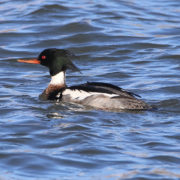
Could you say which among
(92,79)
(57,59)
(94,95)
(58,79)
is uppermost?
(57,59)

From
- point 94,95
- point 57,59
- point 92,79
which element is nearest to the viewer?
point 94,95

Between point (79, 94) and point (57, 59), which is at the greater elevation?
point (57, 59)

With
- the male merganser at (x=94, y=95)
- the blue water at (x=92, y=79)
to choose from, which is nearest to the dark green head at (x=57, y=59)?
the male merganser at (x=94, y=95)

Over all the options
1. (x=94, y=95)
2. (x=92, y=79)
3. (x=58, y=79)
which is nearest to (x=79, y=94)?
(x=94, y=95)

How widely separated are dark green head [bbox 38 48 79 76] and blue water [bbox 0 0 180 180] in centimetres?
63

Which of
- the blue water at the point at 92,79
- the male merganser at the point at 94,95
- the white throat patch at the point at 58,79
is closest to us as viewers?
the blue water at the point at 92,79

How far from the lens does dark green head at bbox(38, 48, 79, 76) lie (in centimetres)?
1059

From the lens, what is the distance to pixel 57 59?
34.8 feet

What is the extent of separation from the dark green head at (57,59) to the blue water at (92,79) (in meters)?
0.63

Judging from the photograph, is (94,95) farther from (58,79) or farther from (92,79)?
(92,79)

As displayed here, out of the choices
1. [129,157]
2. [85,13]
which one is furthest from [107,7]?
[129,157]

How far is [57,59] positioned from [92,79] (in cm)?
163

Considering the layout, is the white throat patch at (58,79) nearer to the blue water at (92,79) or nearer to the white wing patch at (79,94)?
the blue water at (92,79)

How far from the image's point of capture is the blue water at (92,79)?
7141mm
